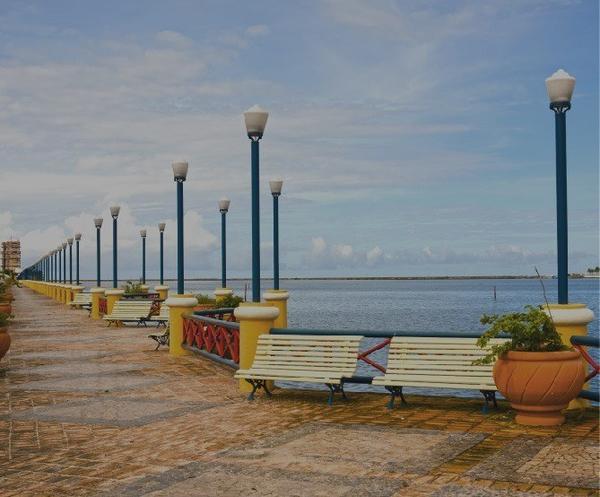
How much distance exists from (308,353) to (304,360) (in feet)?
0.35

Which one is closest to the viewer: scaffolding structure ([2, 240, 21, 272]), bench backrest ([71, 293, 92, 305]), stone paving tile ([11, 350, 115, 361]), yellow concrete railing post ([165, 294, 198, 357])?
stone paving tile ([11, 350, 115, 361])

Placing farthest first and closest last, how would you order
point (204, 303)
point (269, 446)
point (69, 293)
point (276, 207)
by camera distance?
point (69, 293) < point (204, 303) < point (276, 207) < point (269, 446)

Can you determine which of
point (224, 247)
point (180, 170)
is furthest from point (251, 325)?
point (224, 247)

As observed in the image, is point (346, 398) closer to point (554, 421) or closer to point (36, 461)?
point (554, 421)

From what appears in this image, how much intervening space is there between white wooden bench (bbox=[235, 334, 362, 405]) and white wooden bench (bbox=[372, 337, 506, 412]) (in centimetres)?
64

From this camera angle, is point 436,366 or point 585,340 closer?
point 585,340

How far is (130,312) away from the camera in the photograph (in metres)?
25.5

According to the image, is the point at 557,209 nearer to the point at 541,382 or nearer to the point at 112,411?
the point at 541,382

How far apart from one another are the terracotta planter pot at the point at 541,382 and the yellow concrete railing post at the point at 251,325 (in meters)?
3.87

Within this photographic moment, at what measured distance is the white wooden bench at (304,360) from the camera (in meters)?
9.79

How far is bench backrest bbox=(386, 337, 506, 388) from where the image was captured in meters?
8.95

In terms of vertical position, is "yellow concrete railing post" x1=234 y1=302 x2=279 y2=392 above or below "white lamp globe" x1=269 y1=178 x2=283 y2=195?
below

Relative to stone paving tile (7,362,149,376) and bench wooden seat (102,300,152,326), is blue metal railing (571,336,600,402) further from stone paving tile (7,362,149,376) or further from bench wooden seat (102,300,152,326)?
bench wooden seat (102,300,152,326)

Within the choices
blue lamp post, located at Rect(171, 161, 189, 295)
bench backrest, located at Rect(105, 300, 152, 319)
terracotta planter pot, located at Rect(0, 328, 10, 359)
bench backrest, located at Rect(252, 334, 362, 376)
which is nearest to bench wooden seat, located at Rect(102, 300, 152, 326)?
bench backrest, located at Rect(105, 300, 152, 319)
